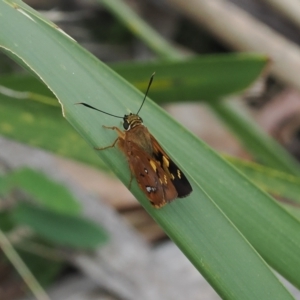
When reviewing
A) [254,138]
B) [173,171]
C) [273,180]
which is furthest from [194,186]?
[254,138]

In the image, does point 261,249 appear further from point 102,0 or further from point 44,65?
point 102,0

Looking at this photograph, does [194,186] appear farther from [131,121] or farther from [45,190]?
[45,190]

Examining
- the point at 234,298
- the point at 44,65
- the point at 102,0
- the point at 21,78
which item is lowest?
the point at 234,298

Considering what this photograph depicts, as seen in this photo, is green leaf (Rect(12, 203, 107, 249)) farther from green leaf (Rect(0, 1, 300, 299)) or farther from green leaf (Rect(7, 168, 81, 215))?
green leaf (Rect(0, 1, 300, 299))

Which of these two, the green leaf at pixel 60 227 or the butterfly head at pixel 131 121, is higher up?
the butterfly head at pixel 131 121

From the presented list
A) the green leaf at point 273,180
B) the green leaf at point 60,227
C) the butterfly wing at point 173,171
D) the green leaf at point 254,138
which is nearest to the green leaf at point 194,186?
the butterfly wing at point 173,171

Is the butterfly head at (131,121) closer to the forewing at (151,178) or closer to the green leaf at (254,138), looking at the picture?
the forewing at (151,178)

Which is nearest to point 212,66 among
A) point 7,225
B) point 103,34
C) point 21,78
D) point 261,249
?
point 21,78
